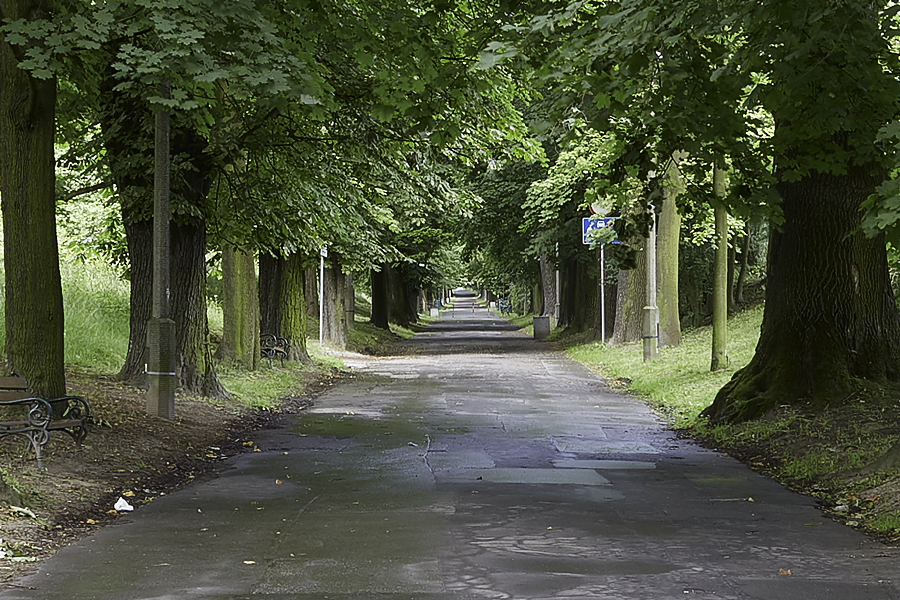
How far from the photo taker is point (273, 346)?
24.0m

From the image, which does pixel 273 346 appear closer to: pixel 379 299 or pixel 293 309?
pixel 293 309

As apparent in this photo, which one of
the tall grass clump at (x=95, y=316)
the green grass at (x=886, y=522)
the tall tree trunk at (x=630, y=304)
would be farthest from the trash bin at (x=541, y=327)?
the green grass at (x=886, y=522)

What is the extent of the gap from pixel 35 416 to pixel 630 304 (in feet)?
74.0

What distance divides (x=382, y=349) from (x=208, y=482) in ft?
93.5

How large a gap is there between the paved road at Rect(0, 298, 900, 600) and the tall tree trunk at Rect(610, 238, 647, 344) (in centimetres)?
1520

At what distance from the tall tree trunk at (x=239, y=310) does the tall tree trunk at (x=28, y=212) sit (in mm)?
9432

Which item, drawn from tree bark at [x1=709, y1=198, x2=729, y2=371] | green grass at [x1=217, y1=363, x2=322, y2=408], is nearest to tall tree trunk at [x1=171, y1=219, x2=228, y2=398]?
green grass at [x1=217, y1=363, x2=322, y2=408]

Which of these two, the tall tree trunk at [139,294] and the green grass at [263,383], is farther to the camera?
the green grass at [263,383]

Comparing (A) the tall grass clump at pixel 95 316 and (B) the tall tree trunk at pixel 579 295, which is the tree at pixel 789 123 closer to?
(A) the tall grass clump at pixel 95 316

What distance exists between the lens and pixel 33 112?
11.5m

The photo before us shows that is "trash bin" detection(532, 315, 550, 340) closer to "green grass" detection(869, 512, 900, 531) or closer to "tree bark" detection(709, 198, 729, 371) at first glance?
"tree bark" detection(709, 198, 729, 371)

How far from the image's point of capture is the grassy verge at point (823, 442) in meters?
9.12

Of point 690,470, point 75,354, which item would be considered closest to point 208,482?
point 690,470

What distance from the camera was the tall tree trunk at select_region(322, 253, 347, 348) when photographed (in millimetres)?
33844
